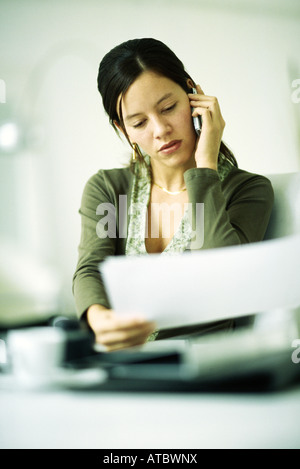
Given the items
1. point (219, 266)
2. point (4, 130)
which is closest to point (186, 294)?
point (219, 266)

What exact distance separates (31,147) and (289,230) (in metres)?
0.43

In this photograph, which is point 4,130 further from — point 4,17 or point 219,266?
point 219,266

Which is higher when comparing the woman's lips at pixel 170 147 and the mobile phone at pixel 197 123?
the mobile phone at pixel 197 123

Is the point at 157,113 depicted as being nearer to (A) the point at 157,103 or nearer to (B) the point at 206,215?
(A) the point at 157,103

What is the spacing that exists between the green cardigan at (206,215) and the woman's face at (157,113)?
80 millimetres

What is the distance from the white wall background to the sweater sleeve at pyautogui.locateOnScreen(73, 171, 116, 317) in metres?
0.01

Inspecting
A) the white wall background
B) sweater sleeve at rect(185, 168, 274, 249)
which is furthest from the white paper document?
the white wall background

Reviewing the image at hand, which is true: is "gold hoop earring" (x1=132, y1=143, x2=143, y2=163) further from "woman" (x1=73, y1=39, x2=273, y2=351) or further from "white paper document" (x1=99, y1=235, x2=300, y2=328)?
"white paper document" (x1=99, y1=235, x2=300, y2=328)

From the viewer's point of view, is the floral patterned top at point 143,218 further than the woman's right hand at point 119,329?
Yes

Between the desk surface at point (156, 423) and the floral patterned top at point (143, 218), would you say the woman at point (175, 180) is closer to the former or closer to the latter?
the floral patterned top at point (143, 218)

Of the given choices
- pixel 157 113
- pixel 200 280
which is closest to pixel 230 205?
pixel 157 113

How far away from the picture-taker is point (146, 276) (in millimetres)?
412

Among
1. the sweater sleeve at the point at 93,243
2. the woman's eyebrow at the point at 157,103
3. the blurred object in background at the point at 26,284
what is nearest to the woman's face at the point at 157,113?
the woman's eyebrow at the point at 157,103

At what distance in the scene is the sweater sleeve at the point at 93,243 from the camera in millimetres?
655
